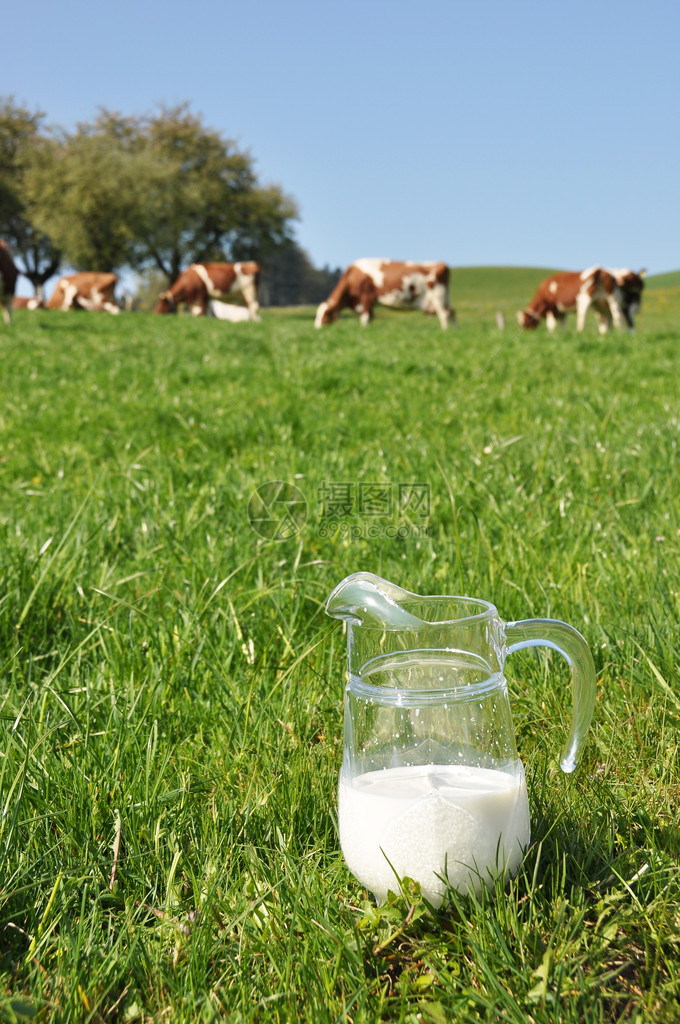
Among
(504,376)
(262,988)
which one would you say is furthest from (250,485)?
(504,376)

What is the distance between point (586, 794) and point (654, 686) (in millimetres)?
481

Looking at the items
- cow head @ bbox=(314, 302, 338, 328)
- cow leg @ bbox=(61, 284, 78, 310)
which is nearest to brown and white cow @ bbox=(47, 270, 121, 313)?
cow leg @ bbox=(61, 284, 78, 310)

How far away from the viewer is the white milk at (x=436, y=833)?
1.23 metres

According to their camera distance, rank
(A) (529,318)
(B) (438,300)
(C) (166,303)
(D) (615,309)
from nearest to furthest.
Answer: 1. (A) (529,318)
2. (D) (615,309)
3. (B) (438,300)
4. (C) (166,303)

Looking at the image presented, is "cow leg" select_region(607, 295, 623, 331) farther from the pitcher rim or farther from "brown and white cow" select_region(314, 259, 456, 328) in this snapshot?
the pitcher rim

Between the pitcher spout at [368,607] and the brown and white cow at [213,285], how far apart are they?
96.7 ft

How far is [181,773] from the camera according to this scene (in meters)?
1.64

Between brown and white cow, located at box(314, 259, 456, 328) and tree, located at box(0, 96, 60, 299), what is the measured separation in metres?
37.5

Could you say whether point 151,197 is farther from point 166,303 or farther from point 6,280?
point 6,280

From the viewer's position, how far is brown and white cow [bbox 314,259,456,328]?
2322 centimetres

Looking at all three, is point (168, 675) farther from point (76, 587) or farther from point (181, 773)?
point (76, 587)

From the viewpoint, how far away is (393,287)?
24.0 meters

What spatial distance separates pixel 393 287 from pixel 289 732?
23513mm

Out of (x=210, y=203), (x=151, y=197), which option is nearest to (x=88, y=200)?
(x=151, y=197)
